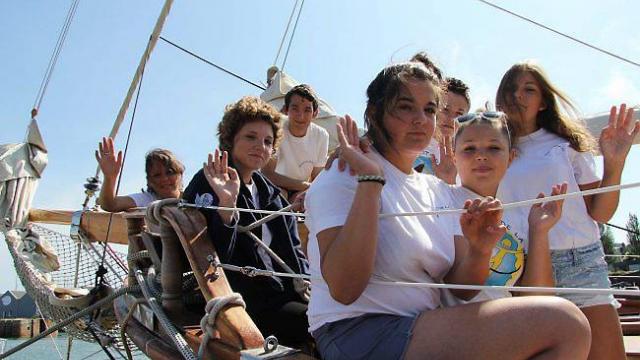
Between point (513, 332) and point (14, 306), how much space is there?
5199cm

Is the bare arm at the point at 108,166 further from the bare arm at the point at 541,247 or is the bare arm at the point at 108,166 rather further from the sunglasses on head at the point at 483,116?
the bare arm at the point at 541,247

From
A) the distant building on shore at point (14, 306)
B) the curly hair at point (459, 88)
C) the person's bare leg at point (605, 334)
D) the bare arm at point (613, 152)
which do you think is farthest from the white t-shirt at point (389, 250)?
the distant building on shore at point (14, 306)

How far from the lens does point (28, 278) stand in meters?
4.62

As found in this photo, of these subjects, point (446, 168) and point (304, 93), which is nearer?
point (446, 168)

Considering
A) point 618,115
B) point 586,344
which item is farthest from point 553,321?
point 618,115

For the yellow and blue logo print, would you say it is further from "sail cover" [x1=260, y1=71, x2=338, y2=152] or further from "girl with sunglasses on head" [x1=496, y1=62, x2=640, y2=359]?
"sail cover" [x1=260, y1=71, x2=338, y2=152]

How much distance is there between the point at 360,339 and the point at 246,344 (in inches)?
17.7

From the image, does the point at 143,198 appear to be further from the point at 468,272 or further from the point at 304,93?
the point at 468,272

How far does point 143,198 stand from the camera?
3.73m

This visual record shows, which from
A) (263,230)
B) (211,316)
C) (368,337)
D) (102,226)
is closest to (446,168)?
(263,230)

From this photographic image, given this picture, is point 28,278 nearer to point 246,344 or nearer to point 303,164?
point 303,164

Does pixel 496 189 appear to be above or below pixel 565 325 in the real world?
above

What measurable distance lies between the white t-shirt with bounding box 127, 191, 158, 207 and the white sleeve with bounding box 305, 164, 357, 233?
2.42 meters

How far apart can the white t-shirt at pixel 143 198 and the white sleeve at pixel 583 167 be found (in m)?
2.45
